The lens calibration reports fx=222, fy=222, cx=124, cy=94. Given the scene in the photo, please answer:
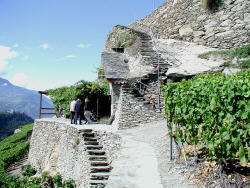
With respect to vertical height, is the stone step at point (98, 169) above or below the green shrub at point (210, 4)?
below

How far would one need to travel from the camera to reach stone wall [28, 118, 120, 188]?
8.25m

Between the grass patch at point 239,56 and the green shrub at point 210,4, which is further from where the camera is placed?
the green shrub at point 210,4

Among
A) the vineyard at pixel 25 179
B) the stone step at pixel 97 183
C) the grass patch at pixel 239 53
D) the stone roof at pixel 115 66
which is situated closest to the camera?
the stone step at pixel 97 183

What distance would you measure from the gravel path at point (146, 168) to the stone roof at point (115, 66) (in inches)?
280

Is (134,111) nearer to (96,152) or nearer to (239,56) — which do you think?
(96,152)

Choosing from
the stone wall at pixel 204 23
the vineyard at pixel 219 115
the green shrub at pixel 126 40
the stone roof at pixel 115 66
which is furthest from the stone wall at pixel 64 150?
the stone wall at pixel 204 23

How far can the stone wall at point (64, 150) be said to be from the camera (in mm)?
8250


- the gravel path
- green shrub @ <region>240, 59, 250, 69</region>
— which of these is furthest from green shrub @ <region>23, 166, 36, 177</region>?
green shrub @ <region>240, 59, 250, 69</region>

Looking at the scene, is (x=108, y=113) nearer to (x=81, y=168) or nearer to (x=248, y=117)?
(x=81, y=168)

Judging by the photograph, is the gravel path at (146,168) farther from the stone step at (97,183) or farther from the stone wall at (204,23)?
the stone wall at (204,23)

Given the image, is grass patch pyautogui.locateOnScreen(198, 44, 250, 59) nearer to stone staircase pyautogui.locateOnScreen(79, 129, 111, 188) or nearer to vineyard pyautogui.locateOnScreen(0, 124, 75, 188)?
stone staircase pyautogui.locateOnScreen(79, 129, 111, 188)

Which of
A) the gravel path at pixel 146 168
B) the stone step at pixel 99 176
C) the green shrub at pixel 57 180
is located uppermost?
the gravel path at pixel 146 168

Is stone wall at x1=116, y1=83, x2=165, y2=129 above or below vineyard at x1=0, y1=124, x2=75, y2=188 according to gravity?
above

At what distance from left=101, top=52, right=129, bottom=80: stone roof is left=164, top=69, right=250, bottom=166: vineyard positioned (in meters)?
9.15
